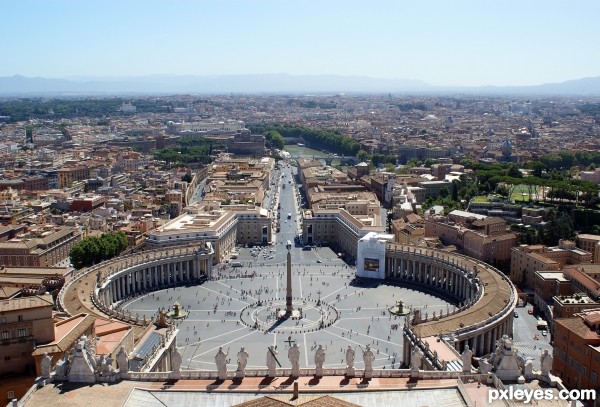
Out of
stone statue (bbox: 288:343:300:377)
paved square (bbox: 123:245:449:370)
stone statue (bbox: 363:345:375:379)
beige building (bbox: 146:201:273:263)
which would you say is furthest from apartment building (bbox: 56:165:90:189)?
stone statue (bbox: 363:345:375:379)

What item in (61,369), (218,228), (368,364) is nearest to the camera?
(61,369)

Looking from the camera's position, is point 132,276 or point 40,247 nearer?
point 132,276

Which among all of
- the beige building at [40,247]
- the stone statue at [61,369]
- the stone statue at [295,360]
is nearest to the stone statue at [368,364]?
the stone statue at [295,360]

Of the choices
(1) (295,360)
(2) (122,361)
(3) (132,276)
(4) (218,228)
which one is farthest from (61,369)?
(4) (218,228)

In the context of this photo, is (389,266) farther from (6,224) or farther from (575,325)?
(6,224)

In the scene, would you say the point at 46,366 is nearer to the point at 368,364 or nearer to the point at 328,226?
the point at 368,364

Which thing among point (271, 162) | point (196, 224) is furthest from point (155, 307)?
point (271, 162)

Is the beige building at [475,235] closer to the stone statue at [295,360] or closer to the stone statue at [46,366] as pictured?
the stone statue at [295,360]
